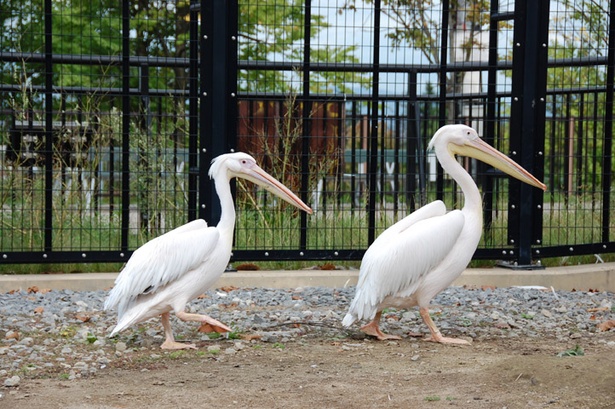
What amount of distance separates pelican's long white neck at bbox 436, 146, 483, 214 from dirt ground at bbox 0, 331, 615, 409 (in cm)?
105

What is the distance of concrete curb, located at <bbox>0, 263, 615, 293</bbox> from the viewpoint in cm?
895

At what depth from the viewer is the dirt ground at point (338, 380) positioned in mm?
5203

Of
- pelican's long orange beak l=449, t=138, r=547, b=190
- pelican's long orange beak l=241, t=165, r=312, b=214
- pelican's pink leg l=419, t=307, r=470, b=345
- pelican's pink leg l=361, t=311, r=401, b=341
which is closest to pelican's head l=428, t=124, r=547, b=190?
pelican's long orange beak l=449, t=138, r=547, b=190

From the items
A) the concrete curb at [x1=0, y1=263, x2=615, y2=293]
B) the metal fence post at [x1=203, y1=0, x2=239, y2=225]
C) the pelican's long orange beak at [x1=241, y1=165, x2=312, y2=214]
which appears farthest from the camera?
the metal fence post at [x1=203, y1=0, x2=239, y2=225]

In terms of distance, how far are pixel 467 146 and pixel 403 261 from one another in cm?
112

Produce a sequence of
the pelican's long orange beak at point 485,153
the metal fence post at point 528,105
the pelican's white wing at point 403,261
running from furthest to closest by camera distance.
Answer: the metal fence post at point 528,105, the pelican's long orange beak at point 485,153, the pelican's white wing at point 403,261

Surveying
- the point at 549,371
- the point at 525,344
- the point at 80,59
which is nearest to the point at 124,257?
the point at 80,59

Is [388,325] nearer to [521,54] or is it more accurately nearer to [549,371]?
[549,371]

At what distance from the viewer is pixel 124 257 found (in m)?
9.17

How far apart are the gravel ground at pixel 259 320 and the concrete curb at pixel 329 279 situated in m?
0.22

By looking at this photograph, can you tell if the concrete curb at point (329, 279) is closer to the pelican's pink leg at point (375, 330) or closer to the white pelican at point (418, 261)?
the white pelican at point (418, 261)

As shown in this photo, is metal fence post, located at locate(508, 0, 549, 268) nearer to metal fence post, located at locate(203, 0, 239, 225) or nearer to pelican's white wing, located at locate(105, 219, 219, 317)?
metal fence post, located at locate(203, 0, 239, 225)

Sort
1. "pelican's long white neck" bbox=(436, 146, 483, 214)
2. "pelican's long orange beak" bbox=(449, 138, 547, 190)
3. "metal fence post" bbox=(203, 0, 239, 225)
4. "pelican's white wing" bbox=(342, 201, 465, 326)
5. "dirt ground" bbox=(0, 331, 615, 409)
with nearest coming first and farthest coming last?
"dirt ground" bbox=(0, 331, 615, 409) < "pelican's white wing" bbox=(342, 201, 465, 326) < "pelican's long white neck" bbox=(436, 146, 483, 214) < "pelican's long orange beak" bbox=(449, 138, 547, 190) < "metal fence post" bbox=(203, 0, 239, 225)

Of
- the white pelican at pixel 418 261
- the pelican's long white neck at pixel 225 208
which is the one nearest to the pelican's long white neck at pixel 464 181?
the white pelican at pixel 418 261
